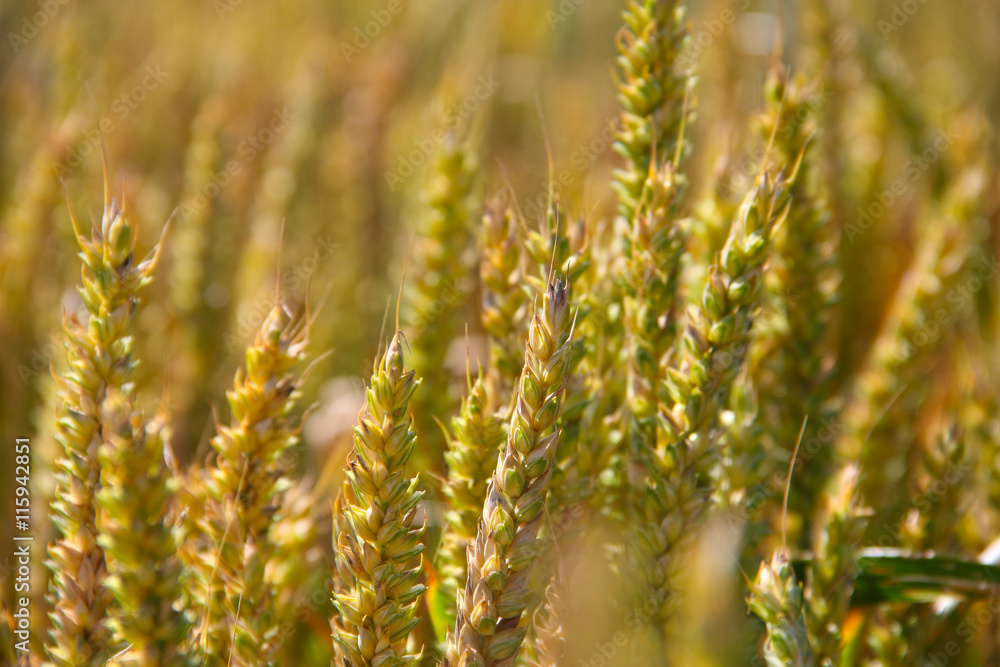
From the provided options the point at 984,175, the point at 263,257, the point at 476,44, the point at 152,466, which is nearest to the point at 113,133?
the point at 263,257

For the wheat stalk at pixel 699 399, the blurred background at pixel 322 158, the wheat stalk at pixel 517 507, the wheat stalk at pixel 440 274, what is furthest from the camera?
the blurred background at pixel 322 158

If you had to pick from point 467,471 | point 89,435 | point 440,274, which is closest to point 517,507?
point 467,471

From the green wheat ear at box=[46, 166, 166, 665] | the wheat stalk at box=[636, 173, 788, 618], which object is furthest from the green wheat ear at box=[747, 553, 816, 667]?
the green wheat ear at box=[46, 166, 166, 665]

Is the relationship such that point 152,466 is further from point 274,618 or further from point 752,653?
point 752,653

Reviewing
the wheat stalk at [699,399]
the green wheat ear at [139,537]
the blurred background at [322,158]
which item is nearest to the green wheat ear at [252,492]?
the green wheat ear at [139,537]

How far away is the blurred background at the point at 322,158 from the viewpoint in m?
1.20

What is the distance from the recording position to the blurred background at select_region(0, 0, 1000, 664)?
3.94 feet

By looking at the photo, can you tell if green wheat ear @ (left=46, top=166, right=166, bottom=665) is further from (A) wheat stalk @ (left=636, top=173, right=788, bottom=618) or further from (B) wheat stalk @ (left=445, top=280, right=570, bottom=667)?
(A) wheat stalk @ (left=636, top=173, right=788, bottom=618)

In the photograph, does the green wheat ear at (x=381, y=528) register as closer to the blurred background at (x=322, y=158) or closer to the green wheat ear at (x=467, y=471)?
the green wheat ear at (x=467, y=471)

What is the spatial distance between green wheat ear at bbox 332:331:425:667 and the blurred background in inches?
13.0

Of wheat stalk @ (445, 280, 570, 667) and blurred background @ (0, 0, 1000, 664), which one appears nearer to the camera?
wheat stalk @ (445, 280, 570, 667)

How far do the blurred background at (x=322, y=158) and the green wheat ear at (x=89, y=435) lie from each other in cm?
20

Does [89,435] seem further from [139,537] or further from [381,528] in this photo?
[381,528]

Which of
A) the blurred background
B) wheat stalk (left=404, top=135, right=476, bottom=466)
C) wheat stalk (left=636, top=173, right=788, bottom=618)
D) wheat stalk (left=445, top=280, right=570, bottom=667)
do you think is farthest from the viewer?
the blurred background
